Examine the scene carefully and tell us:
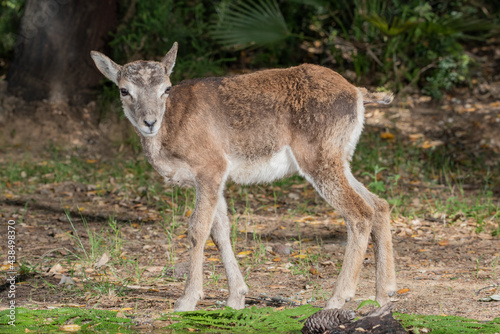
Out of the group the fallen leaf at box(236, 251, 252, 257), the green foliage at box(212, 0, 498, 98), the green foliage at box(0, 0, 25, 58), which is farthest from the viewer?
the green foliage at box(0, 0, 25, 58)

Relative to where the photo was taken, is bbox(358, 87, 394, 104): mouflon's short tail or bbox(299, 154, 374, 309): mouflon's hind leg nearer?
bbox(299, 154, 374, 309): mouflon's hind leg

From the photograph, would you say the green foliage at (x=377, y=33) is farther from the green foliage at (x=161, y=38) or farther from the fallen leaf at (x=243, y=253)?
the fallen leaf at (x=243, y=253)

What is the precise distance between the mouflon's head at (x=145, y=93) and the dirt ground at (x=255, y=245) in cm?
150

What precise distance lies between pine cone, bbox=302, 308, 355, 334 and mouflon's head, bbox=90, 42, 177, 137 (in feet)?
6.89

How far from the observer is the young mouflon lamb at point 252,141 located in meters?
5.66

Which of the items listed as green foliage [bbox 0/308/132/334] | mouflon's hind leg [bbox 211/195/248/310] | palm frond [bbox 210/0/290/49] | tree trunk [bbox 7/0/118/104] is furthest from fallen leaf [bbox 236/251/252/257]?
tree trunk [bbox 7/0/118/104]

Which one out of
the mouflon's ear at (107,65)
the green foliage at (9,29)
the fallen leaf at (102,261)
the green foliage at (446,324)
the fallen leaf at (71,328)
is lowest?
the fallen leaf at (71,328)

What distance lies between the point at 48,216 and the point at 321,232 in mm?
3421

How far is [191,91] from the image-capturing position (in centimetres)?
625

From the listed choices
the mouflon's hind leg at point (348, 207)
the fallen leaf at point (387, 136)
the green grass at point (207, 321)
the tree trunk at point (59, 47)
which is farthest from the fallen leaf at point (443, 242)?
the tree trunk at point (59, 47)

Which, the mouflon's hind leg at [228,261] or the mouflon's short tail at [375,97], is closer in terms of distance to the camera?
the mouflon's hind leg at [228,261]

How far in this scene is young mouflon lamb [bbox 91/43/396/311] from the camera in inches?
223

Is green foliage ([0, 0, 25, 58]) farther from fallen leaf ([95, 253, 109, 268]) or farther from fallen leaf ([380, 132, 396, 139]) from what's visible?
fallen leaf ([95, 253, 109, 268])

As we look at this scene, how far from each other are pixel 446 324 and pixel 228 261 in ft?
6.37
